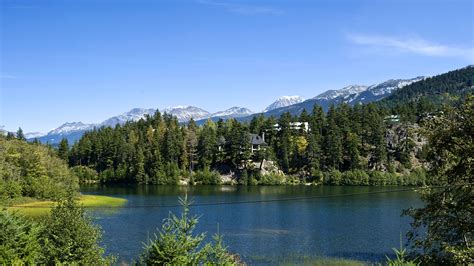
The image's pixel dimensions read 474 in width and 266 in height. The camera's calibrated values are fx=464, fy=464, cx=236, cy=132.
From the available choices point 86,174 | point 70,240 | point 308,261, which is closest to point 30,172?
point 86,174

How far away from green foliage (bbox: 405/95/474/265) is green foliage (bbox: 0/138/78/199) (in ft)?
228

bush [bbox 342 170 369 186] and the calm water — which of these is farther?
bush [bbox 342 170 369 186]

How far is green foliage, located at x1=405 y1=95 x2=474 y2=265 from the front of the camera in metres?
22.6

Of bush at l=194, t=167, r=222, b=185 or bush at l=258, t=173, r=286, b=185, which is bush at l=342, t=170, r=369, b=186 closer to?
bush at l=258, t=173, r=286, b=185

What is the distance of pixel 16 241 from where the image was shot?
79.4 ft

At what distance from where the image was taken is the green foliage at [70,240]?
22.6 meters

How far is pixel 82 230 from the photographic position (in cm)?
2320

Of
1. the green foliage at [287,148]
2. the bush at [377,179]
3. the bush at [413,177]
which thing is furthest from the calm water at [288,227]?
the green foliage at [287,148]

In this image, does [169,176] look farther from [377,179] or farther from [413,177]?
[413,177]

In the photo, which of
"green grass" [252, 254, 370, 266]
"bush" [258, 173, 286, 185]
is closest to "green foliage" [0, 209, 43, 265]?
"green grass" [252, 254, 370, 266]

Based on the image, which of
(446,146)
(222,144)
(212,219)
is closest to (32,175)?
(212,219)

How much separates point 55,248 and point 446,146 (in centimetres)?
2010

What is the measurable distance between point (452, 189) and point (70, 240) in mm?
19146

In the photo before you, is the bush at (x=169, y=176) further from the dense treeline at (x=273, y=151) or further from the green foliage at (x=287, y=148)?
the dense treeline at (x=273, y=151)
